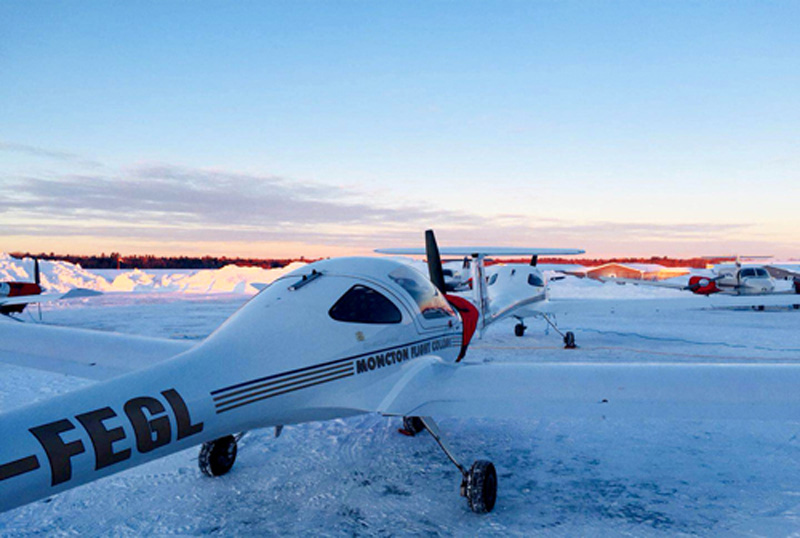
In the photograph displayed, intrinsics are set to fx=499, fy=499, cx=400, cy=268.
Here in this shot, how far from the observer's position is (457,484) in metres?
5.21

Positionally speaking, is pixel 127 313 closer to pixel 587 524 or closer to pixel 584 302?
pixel 584 302

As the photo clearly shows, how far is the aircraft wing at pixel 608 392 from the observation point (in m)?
4.11

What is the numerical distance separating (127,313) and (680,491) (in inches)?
928

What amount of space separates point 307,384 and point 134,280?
50223 millimetres

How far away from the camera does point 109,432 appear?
108 inches

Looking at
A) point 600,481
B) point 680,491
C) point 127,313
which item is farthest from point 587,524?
point 127,313

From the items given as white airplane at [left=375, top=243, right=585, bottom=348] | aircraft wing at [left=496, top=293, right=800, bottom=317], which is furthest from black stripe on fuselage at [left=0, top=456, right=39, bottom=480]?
aircraft wing at [left=496, top=293, right=800, bottom=317]

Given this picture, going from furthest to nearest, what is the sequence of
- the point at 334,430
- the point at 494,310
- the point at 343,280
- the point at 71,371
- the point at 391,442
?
the point at 494,310, the point at 334,430, the point at 391,442, the point at 71,371, the point at 343,280

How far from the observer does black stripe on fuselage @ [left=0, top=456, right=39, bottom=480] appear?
2.33 meters

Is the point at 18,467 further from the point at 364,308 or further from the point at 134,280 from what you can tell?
the point at 134,280

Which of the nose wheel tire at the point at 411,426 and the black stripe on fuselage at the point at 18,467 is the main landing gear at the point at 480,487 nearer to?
the nose wheel tire at the point at 411,426

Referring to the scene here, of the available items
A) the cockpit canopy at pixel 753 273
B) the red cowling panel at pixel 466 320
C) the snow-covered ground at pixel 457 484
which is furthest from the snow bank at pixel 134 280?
the snow-covered ground at pixel 457 484

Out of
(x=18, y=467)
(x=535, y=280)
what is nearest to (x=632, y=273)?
(x=535, y=280)

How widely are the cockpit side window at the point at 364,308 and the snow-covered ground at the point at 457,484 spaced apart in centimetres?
161
